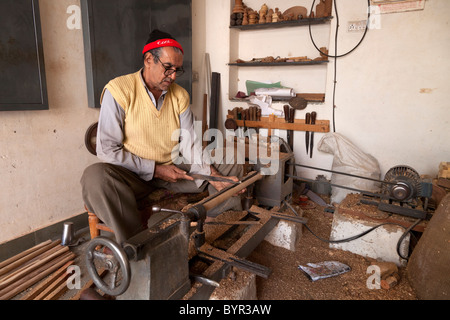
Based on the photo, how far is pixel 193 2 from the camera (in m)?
3.88

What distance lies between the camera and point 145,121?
6.86 feet

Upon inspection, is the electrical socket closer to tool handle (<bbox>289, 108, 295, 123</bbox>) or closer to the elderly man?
tool handle (<bbox>289, 108, 295, 123</bbox>)

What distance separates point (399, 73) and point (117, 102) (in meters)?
2.92

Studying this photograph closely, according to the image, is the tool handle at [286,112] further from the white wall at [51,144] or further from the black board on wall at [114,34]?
the white wall at [51,144]

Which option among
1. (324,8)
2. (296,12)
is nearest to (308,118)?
(324,8)

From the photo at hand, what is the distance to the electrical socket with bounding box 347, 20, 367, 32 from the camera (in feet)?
10.4

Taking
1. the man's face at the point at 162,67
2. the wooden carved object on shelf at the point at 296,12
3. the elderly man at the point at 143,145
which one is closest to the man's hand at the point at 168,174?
the elderly man at the point at 143,145

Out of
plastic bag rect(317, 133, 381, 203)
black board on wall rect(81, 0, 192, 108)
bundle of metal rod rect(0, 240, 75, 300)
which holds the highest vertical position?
black board on wall rect(81, 0, 192, 108)

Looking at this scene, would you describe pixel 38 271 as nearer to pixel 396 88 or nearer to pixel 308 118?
pixel 308 118

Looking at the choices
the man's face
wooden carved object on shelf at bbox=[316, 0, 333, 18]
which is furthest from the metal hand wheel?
wooden carved object on shelf at bbox=[316, 0, 333, 18]

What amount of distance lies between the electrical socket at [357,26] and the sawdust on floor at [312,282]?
236cm

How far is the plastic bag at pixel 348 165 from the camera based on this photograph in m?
3.15

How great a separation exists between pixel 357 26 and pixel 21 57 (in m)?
3.23

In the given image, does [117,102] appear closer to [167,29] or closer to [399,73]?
[167,29]
